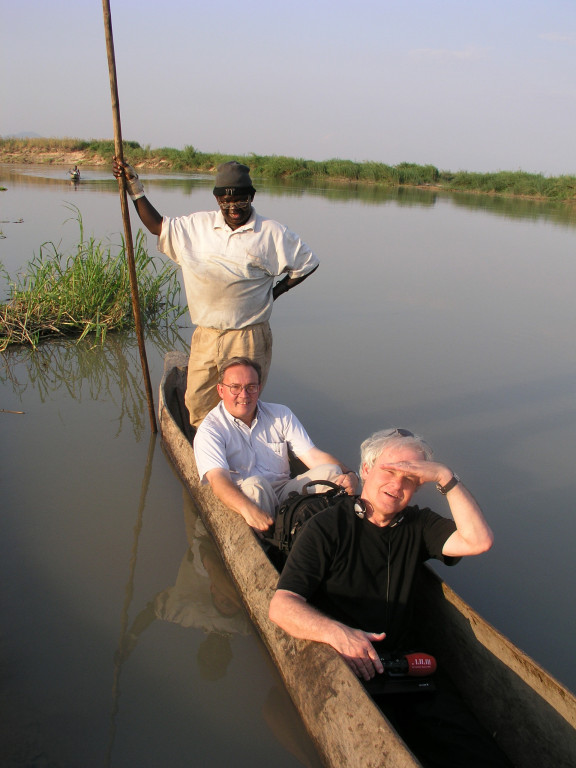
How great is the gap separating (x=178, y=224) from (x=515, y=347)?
16.8ft

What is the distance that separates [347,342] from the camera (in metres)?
7.28

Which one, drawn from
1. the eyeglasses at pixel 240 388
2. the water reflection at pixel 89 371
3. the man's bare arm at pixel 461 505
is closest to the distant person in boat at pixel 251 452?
the eyeglasses at pixel 240 388

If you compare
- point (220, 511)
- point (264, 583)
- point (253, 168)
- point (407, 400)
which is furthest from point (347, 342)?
point (253, 168)

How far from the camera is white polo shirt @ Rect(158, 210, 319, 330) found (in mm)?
3596

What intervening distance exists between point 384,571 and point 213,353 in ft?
6.57

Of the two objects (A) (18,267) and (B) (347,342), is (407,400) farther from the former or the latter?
(A) (18,267)

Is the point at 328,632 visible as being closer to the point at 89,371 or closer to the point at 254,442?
the point at 254,442

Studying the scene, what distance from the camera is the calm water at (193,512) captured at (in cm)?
240

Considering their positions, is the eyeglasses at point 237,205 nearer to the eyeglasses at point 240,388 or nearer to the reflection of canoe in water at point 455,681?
the eyeglasses at point 240,388

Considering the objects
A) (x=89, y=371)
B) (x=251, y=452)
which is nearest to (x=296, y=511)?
(x=251, y=452)

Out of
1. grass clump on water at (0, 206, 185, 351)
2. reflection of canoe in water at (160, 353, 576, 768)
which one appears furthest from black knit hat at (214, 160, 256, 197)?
grass clump on water at (0, 206, 185, 351)

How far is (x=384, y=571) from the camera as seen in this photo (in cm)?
221

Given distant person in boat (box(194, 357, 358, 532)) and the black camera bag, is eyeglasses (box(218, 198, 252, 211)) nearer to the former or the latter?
distant person in boat (box(194, 357, 358, 532))

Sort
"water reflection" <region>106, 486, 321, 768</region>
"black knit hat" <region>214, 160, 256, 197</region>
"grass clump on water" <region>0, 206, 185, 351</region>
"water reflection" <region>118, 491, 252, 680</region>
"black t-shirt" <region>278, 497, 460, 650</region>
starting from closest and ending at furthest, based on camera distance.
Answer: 1. "black t-shirt" <region>278, 497, 460, 650</region>
2. "water reflection" <region>106, 486, 321, 768</region>
3. "water reflection" <region>118, 491, 252, 680</region>
4. "black knit hat" <region>214, 160, 256, 197</region>
5. "grass clump on water" <region>0, 206, 185, 351</region>
